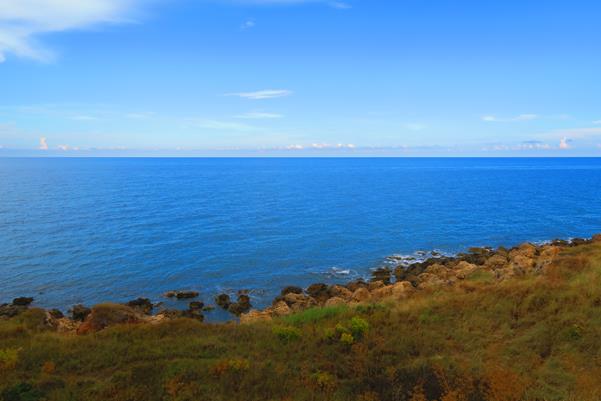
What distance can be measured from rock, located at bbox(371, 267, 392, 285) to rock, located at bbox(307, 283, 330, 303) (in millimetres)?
6415

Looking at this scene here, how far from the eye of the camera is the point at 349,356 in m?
14.5

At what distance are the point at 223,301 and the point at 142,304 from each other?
23.0 ft

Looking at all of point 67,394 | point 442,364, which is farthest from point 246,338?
point 442,364

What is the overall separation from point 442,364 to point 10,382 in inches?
601

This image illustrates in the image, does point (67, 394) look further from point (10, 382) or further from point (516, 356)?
point (516, 356)

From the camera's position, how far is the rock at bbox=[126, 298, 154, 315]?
30.8 m

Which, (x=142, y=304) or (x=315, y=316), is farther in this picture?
(x=142, y=304)

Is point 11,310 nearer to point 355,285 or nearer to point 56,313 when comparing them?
point 56,313

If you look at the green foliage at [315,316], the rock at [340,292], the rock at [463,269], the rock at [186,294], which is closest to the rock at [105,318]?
the green foliage at [315,316]

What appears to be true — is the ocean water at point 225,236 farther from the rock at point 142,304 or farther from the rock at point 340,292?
the rock at point 340,292

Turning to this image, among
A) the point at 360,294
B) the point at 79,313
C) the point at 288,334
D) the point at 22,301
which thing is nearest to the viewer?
the point at 288,334

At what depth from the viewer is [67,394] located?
37.2ft

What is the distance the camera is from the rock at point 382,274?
37991 millimetres

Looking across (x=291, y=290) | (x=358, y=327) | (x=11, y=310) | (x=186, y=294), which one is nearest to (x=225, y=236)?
(x=186, y=294)
